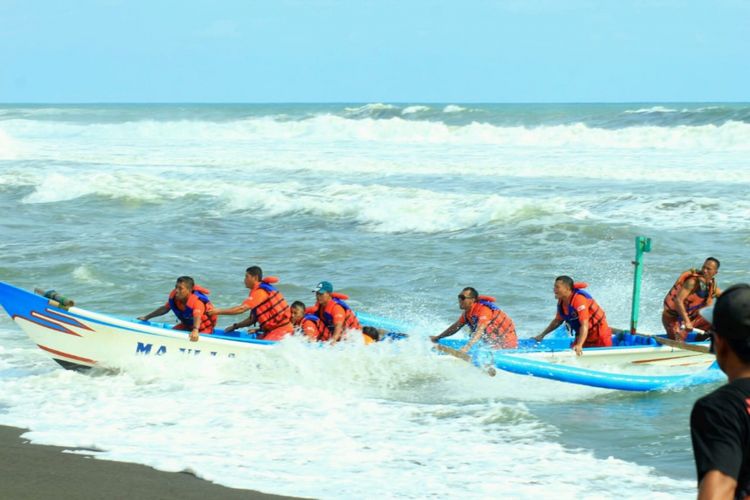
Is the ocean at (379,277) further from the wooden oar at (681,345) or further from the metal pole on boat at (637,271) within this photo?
the metal pole on boat at (637,271)

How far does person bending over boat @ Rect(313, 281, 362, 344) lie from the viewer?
10.1 metres

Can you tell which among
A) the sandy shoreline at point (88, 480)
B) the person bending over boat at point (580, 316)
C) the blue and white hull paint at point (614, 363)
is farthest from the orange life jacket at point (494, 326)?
the sandy shoreline at point (88, 480)

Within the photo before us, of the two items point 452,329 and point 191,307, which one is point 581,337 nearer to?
point 452,329

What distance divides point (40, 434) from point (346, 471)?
2423 mm

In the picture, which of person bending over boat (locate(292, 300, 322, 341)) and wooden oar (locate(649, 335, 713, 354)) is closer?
wooden oar (locate(649, 335, 713, 354))

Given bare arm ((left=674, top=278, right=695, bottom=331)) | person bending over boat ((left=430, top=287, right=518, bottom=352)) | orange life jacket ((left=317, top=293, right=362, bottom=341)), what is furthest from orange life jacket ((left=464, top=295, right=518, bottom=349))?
bare arm ((left=674, top=278, right=695, bottom=331))

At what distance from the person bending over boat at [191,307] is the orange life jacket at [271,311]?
494 millimetres

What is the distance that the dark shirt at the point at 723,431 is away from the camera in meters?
2.39

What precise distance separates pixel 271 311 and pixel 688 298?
436 centimetres

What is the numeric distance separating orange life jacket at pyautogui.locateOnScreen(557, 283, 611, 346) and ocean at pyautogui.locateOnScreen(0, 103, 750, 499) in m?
0.83

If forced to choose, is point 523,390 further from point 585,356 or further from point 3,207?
point 3,207

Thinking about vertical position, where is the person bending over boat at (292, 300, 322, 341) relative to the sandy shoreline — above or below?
above

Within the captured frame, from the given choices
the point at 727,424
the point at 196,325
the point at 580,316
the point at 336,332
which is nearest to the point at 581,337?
the point at 580,316

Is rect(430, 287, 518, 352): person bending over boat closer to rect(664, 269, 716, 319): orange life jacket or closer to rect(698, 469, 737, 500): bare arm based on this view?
rect(664, 269, 716, 319): orange life jacket
